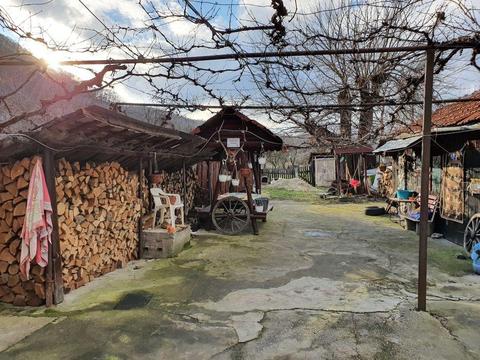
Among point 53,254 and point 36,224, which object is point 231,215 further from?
point 36,224

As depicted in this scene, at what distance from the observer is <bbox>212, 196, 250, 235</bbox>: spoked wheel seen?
28.3ft

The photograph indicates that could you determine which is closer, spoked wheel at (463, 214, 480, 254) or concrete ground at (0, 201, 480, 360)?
concrete ground at (0, 201, 480, 360)

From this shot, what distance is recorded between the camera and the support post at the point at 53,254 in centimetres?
402

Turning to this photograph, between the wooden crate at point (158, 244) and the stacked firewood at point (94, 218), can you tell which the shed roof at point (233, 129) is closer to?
the stacked firewood at point (94, 218)

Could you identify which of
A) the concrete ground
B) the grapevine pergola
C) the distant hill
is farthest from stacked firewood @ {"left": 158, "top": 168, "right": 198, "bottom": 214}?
the grapevine pergola

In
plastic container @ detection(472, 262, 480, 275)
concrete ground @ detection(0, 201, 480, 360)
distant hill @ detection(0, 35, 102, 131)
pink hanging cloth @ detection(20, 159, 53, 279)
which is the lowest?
concrete ground @ detection(0, 201, 480, 360)

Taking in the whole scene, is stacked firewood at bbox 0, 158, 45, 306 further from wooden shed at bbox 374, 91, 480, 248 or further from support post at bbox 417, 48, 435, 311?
wooden shed at bbox 374, 91, 480, 248

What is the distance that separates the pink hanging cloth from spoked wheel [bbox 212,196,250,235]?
16.3ft

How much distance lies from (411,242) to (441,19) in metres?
5.20

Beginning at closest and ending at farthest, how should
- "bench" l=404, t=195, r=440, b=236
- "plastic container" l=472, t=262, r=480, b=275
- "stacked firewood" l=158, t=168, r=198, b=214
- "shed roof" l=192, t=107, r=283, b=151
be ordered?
1. "plastic container" l=472, t=262, r=480, b=275
2. "stacked firewood" l=158, t=168, r=198, b=214
3. "bench" l=404, t=195, r=440, b=236
4. "shed roof" l=192, t=107, r=283, b=151

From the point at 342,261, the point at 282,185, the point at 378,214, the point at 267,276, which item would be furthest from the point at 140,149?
the point at 282,185

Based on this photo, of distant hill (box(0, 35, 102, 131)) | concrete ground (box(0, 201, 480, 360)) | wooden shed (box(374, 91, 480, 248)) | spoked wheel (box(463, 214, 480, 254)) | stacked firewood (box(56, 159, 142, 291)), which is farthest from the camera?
wooden shed (box(374, 91, 480, 248))

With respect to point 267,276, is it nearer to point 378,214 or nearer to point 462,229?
point 462,229

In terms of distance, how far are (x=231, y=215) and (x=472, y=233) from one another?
4901mm
